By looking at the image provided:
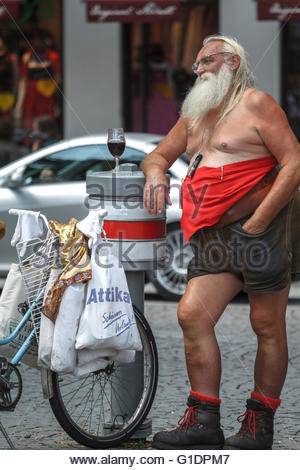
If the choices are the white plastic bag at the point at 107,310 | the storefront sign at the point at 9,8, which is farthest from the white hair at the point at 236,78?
the storefront sign at the point at 9,8

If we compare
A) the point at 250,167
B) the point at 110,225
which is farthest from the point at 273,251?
the point at 110,225

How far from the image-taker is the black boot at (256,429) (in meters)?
5.48

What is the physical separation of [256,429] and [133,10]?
35.3ft

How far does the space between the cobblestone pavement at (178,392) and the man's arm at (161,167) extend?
126 cm

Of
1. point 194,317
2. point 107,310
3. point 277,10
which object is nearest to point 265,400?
point 194,317

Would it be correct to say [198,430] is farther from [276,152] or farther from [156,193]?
[276,152]

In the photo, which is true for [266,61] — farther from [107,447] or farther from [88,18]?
[107,447]

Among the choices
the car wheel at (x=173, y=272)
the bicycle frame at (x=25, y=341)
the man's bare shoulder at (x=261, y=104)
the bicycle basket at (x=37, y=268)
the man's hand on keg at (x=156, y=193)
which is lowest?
the car wheel at (x=173, y=272)

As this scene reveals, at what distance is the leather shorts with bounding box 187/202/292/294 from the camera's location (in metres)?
5.42

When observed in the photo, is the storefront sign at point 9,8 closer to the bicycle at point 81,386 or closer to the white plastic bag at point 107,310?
the bicycle at point 81,386

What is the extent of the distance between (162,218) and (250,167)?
0.55 m

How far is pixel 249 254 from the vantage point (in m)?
5.43

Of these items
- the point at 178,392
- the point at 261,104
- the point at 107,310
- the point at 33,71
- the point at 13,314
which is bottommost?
the point at 178,392
